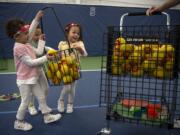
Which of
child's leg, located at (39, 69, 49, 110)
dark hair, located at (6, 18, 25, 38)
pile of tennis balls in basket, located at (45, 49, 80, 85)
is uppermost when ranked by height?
dark hair, located at (6, 18, 25, 38)

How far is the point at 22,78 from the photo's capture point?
258 centimetres

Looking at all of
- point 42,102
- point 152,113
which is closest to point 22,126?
point 42,102

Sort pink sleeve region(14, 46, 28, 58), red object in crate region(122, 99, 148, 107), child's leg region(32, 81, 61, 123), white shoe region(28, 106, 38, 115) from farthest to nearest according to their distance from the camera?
white shoe region(28, 106, 38, 115)
child's leg region(32, 81, 61, 123)
pink sleeve region(14, 46, 28, 58)
red object in crate region(122, 99, 148, 107)

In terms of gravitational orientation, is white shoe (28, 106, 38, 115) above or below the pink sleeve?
below

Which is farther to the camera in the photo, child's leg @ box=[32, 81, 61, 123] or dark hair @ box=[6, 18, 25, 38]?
child's leg @ box=[32, 81, 61, 123]

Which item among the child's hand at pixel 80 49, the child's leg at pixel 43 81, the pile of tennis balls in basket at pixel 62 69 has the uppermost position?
the child's hand at pixel 80 49

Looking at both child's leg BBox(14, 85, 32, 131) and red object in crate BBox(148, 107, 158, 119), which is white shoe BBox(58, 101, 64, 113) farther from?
red object in crate BBox(148, 107, 158, 119)


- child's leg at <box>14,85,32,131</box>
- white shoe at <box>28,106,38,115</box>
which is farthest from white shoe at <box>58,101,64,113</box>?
child's leg at <box>14,85,32,131</box>

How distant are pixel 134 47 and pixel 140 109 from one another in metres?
0.45

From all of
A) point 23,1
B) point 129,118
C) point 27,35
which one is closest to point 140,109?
point 129,118

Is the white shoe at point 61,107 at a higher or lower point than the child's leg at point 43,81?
lower

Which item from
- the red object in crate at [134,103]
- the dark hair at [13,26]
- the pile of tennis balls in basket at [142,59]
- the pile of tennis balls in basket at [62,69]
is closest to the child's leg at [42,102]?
the pile of tennis balls in basket at [62,69]

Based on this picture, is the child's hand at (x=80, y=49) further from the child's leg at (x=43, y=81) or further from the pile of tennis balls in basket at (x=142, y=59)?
the pile of tennis balls in basket at (x=142, y=59)

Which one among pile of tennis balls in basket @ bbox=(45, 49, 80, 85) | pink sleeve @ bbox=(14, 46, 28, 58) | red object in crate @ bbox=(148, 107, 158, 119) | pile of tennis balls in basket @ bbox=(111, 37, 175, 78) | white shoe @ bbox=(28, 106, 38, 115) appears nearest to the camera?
pile of tennis balls in basket @ bbox=(111, 37, 175, 78)
